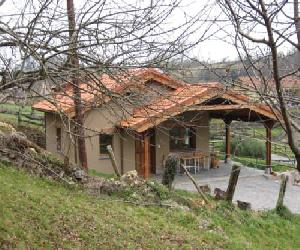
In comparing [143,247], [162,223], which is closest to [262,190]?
[162,223]

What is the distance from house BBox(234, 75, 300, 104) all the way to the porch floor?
10.0 meters

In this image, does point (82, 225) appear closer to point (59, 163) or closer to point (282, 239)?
point (59, 163)

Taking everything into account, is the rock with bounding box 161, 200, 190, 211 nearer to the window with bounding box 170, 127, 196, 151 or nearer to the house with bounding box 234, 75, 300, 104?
the house with bounding box 234, 75, 300, 104

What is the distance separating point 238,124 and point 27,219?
439 centimetres

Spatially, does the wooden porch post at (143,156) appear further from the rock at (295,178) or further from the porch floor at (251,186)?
the rock at (295,178)

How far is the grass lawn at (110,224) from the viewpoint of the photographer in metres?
7.48

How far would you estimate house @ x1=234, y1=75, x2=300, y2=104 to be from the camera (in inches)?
139

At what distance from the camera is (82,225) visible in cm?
824

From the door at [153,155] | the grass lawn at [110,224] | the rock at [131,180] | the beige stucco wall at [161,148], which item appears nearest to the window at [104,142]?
the door at [153,155]

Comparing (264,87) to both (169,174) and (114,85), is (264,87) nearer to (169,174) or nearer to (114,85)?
(114,85)

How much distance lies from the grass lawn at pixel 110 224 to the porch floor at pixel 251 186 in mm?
3369

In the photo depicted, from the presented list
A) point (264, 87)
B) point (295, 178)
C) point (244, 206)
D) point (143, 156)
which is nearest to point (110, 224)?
point (244, 206)

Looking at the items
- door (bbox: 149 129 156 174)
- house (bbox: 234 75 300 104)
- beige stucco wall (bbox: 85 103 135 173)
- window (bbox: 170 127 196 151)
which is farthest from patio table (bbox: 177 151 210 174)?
house (bbox: 234 75 300 104)

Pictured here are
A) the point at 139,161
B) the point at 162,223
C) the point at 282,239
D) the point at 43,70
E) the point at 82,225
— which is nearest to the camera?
the point at 43,70
